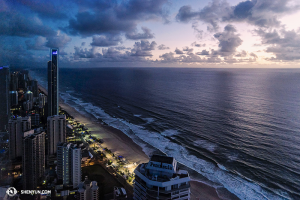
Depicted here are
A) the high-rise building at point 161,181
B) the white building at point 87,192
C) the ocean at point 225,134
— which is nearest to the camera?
the high-rise building at point 161,181

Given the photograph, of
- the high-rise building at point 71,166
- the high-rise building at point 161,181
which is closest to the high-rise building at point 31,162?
the high-rise building at point 71,166

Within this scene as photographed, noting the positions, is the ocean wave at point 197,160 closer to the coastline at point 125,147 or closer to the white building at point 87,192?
the coastline at point 125,147

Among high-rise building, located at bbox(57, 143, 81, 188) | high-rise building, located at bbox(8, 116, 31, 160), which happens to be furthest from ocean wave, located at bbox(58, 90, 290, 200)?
high-rise building, located at bbox(8, 116, 31, 160)

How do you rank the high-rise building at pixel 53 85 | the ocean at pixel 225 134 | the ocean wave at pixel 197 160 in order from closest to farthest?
the ocean wave at pixel 197 160, the ocean at pixel 225 134, the high-rise building at pixel 53 85

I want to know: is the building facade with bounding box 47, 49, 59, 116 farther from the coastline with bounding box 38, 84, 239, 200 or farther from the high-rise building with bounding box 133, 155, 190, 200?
the high-rise building with bounding box 133, 155, 190, 200

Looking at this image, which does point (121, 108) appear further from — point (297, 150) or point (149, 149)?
point (297, 150)
